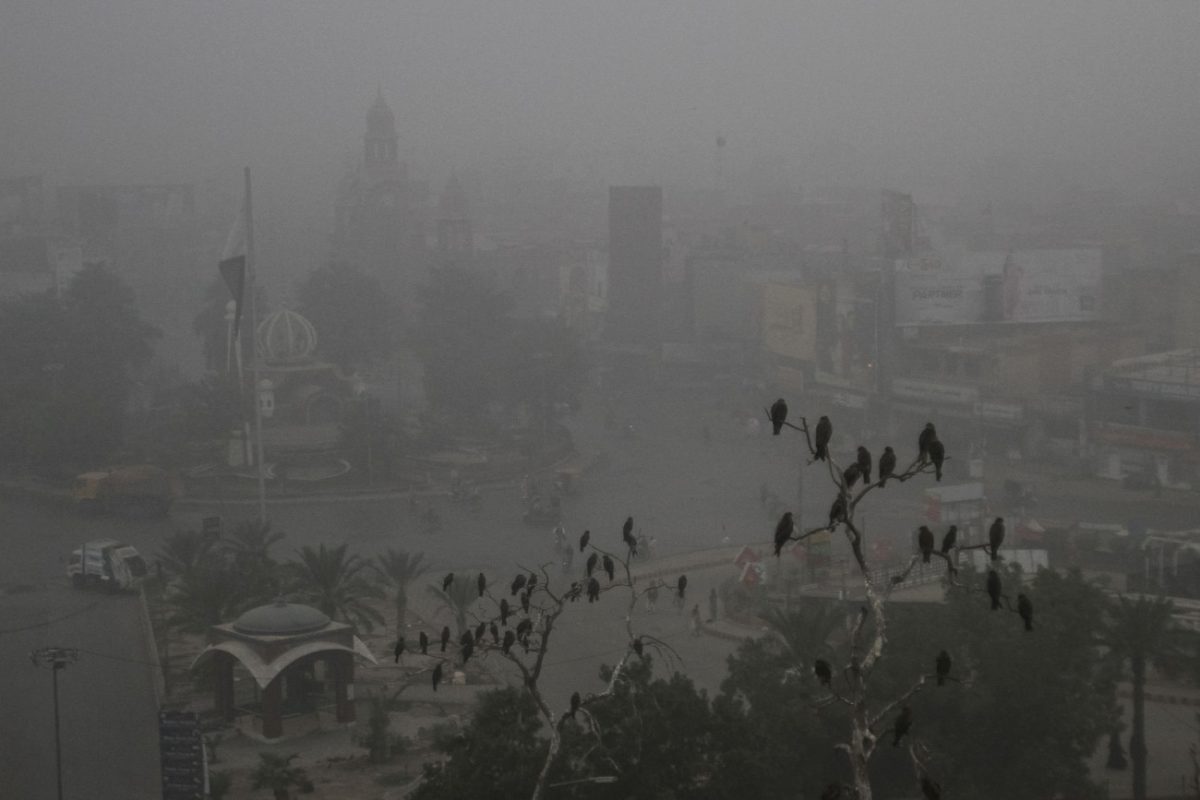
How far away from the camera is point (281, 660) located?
14.9 meters

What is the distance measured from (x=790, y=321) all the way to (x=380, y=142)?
109ft

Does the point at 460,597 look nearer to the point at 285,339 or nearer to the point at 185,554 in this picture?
the point at 185,554

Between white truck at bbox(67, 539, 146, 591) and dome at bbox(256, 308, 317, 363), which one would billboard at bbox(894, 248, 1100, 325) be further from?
white truck at bbox(67, 539, 146, 591)

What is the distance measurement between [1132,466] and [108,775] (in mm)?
20676

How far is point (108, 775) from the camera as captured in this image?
1376 cm

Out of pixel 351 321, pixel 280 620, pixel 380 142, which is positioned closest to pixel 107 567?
pixel 280 620

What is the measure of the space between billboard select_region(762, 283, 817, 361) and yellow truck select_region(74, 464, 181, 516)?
17794 millimetres

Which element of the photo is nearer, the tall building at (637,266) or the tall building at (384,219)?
the tall building at (637,266)

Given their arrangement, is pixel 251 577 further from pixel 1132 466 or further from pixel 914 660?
pixel 1132 466

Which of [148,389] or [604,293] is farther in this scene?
[604,293]

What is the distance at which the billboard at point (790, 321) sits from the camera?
3938 centimetres

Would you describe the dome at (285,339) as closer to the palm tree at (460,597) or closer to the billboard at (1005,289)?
the billboard at (1005,289)

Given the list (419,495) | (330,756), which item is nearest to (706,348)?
(419,495)

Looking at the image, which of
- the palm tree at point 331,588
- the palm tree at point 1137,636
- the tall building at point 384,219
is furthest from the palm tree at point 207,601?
the tall building at point 384,219
